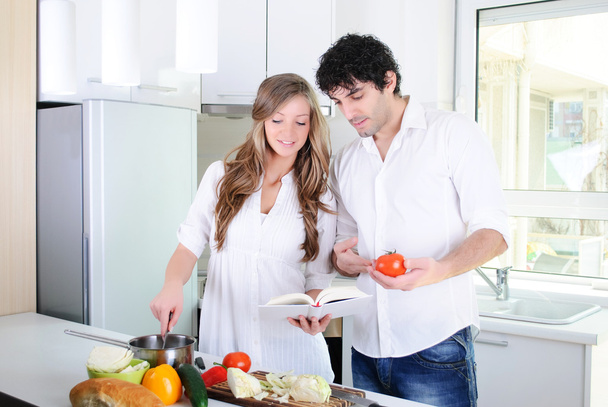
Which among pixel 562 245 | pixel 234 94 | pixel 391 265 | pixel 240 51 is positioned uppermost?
pixel 240 51

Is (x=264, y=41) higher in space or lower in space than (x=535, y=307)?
higher

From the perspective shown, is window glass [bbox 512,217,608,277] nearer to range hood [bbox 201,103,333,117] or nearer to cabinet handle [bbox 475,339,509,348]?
cabinet handle [bbox 475,339,509,348]

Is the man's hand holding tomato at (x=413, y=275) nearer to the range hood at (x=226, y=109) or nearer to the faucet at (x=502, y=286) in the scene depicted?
the faucet at (x=502, y=286)

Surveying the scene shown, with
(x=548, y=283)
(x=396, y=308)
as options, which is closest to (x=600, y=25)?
(x=548, y=283)

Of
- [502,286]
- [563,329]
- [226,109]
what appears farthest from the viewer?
[226,109]

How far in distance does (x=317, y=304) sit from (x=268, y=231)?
453 millimetres

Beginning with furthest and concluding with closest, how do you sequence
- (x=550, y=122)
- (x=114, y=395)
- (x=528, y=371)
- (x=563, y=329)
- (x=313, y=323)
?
(x=550, y=122) → (x=528, y=371) → (x=563, y=329) → (x=313, y=323) → (x=114, y=395)

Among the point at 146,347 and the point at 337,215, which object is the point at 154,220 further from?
the point at 146,347

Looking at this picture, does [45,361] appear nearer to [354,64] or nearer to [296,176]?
[296,176]

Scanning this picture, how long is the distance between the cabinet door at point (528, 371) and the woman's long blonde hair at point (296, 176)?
1044 mm

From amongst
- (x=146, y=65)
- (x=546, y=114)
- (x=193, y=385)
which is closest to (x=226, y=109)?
(x=146, y=65)

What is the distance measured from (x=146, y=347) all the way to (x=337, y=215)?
2.39 feet

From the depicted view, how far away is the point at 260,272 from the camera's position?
1.95 meters

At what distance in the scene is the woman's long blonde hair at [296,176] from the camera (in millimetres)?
1925
